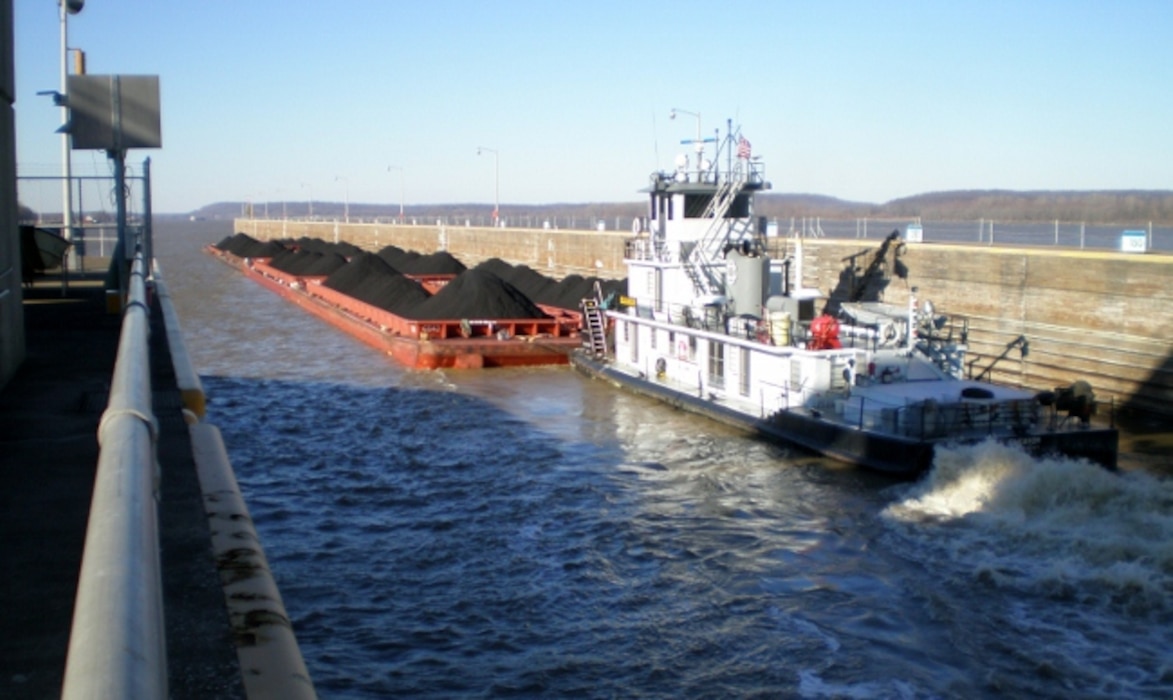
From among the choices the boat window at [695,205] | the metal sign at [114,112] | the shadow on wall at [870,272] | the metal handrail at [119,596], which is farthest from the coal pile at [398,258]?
the metal handrail at [119,596]

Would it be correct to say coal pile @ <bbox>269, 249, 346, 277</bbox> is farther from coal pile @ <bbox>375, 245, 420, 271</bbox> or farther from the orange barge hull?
the orange barge hull

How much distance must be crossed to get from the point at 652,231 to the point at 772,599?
62.0 ft

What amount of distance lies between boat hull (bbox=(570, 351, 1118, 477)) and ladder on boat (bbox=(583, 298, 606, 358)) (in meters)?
9.16

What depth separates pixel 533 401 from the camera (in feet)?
92.6

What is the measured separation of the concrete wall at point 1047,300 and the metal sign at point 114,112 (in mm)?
17729

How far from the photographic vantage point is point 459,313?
36.5 meters

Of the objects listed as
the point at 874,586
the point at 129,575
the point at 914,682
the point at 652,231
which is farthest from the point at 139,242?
the point at 129,575

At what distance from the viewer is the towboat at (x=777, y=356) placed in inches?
747

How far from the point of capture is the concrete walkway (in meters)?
4.56

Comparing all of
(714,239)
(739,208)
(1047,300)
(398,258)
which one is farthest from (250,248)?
(1047,300)

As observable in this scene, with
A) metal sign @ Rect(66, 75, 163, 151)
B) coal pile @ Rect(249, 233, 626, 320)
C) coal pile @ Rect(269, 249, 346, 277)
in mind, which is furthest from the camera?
coal pile @ Rect(269, 249, 346, 277)

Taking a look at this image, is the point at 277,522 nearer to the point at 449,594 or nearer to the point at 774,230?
the point at 449,594

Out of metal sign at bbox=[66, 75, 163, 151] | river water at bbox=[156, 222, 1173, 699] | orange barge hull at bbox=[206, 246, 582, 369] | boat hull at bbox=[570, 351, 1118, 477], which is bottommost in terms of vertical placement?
river water at bbox=[156, 222, 1173, 699]

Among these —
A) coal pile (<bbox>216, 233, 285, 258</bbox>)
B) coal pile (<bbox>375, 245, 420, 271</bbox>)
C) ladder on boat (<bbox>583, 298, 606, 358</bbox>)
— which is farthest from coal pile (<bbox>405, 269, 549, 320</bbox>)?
coal pile (<bbox>216, 233, 285, 258</bbox>)
